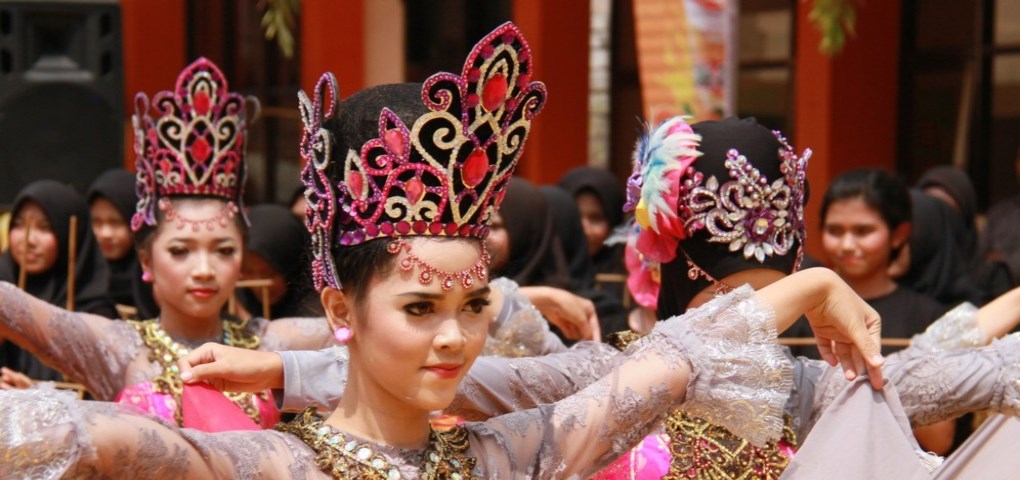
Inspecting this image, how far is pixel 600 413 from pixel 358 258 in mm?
518

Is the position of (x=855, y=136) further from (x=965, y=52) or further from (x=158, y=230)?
(x=158, y=230)

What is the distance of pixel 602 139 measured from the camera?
35.6 ft

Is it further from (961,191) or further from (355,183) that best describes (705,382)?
(961,191)

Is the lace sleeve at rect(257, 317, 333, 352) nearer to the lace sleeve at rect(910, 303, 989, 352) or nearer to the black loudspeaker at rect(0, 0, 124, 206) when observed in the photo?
the lace sleeve at rect(910, 303, 989, 352)

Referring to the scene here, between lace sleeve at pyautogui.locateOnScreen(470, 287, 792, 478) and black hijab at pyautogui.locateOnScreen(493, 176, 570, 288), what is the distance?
382 cm

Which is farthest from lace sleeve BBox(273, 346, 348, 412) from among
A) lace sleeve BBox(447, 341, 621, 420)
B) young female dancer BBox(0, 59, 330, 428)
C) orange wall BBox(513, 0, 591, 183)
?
orange wall BBox(513, 0, 591, 183)

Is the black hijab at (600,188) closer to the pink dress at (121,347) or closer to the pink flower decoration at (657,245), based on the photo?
the pink dress at (121,347)

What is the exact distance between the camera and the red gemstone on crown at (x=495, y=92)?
106 inches

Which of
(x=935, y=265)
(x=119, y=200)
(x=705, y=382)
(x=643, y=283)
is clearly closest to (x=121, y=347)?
(x=643, y=283)

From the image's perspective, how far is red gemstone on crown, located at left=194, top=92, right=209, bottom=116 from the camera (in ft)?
16.0

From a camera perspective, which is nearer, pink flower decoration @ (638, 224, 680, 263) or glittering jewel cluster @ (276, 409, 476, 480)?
glittering jewel cluster @ (276, 409, 476, 480)

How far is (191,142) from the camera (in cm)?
490

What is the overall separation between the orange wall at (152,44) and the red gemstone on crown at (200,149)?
8621 mm

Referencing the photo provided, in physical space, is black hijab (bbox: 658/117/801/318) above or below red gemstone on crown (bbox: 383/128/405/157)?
below
